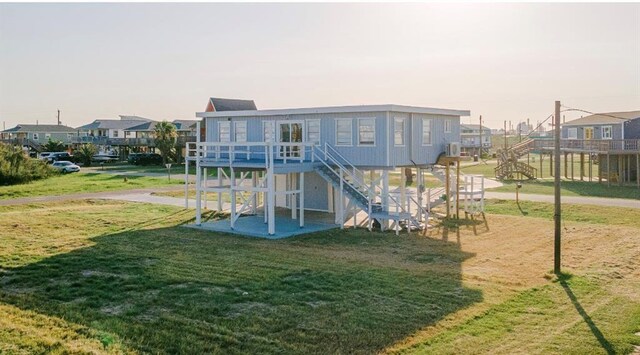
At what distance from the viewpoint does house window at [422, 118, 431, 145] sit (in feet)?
84.7

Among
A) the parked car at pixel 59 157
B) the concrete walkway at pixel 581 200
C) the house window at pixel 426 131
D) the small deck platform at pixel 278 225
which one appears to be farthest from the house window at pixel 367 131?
the parked car at pixel 59 157

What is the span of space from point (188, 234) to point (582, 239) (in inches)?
561

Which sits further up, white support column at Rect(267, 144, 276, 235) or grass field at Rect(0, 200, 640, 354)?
white support column at Rect(267, 144, 276, 235)

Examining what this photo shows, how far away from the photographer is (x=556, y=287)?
46.0ft

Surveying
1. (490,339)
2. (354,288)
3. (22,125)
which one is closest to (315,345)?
(490,339)

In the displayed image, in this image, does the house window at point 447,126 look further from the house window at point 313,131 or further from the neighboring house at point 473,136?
the neighboring house at point 473,136

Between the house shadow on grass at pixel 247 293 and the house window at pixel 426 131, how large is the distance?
711 centimetres

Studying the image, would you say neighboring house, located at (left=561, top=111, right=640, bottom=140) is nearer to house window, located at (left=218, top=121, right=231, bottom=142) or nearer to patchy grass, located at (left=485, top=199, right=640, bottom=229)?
patchy grass, located at (left=485, top=199, right=640, bottom=229)

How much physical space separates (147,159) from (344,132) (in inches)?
1994

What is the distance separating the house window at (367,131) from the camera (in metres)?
24.1

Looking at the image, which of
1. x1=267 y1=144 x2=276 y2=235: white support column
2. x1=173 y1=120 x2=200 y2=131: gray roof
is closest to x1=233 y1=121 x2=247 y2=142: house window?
x1=267 y1=144 x2=276 y2=235: white support column

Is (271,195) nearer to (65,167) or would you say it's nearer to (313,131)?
(313,131)

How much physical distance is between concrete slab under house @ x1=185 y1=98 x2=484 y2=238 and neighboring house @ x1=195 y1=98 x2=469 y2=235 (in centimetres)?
4

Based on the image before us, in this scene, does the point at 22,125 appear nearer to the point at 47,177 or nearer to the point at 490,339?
the point at 47,177
